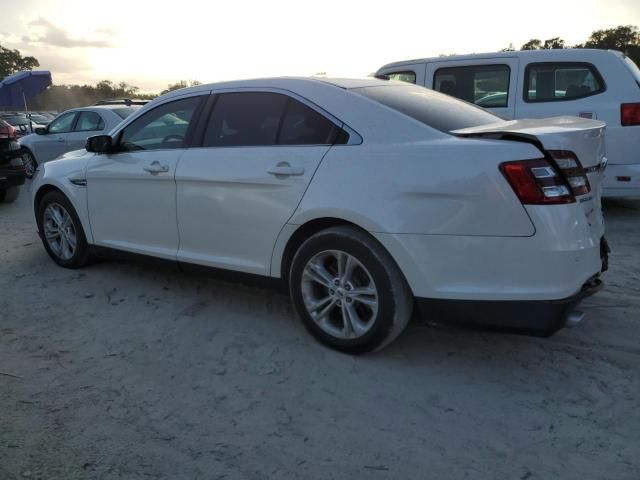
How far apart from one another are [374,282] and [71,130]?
9.60 m

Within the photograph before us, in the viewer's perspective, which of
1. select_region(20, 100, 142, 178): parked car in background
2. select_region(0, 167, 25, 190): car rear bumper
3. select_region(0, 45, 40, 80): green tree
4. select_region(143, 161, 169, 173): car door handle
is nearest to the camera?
select_region(143, 161, 169, 173): car door handle

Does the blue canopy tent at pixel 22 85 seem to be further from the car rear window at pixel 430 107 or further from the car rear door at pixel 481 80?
the car rear window at pixel 430 107

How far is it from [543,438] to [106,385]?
2.25 metres

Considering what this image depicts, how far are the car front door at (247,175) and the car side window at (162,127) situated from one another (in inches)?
9.5

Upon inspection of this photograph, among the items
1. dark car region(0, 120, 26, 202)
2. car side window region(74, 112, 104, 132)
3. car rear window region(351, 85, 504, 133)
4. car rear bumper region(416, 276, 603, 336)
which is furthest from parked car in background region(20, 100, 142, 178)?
car rear bumper region(416, 276, 603, 336)

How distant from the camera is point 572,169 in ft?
9.46

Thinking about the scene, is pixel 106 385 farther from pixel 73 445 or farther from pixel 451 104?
pixel 451 104

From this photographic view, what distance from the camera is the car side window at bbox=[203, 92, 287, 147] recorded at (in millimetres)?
3738

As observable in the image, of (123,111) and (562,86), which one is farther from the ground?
(123,111)

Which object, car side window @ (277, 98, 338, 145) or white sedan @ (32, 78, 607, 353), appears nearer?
white sedan @ (32, 78, 607, 353)

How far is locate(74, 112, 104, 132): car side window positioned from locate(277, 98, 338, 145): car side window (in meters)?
7.58

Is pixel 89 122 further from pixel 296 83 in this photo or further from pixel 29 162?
pixel 296 83

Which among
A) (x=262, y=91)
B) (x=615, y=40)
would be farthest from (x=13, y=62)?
(x=262, y=91)

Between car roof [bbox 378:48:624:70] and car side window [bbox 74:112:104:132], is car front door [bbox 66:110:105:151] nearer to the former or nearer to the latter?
car side window [bbox 74:112:104:132]
